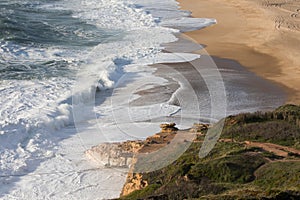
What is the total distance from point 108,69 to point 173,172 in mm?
15379

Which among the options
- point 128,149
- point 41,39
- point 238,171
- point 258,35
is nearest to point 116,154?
point 128,149

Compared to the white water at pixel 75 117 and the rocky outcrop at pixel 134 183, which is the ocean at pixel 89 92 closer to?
the white water at pixel 75 117

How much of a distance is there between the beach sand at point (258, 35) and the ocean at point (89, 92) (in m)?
1.22

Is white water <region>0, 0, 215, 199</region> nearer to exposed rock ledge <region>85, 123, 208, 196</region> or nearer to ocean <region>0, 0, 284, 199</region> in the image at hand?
ocean <region>0, 0, 284, 199</region>

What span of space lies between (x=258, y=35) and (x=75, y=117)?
17.5m

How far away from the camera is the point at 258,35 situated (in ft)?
111

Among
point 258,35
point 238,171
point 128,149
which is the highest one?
point 238,171

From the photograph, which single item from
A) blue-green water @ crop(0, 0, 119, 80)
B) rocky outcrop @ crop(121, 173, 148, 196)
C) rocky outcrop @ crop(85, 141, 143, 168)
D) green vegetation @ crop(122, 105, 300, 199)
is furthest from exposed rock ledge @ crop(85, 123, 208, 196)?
blue-green water @ crop(0, 0, 119, 80)

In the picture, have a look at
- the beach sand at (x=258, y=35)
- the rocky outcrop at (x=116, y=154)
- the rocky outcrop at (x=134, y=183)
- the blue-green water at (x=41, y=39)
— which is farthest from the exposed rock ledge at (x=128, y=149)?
the blue-green water at (x=41, y=39)

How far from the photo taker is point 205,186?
10.4m

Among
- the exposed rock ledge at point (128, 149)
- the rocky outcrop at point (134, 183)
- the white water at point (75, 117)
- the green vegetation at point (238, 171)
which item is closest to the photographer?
the green vegetation at point (238, 171)

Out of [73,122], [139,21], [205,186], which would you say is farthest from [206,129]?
[139,21]

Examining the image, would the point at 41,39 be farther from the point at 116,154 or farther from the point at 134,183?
the point at 134,183

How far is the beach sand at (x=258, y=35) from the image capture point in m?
26.6
